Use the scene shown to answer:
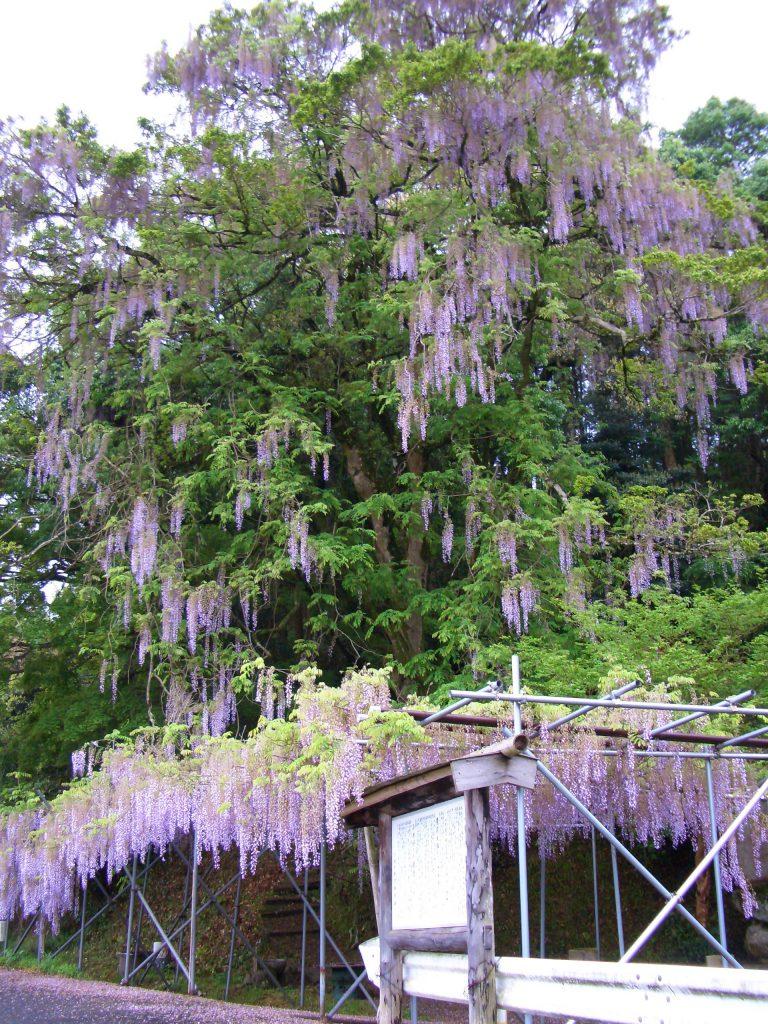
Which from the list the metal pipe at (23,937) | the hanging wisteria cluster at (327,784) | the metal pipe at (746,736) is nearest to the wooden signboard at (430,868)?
the hanging wisteria cluster at (327,784)

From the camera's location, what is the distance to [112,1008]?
23.5ft

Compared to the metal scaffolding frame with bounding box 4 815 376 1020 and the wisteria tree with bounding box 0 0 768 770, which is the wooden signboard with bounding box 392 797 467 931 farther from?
the wisteria tree with bounding box 0 0 768 770

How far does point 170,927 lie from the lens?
12102mm

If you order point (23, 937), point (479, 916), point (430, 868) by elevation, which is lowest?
point (23, 937)

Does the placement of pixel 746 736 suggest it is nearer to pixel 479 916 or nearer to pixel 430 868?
pixel 430 868

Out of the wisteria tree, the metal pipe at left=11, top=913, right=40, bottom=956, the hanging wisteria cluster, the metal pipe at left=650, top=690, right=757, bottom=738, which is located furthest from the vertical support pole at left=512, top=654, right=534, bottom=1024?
the metal pipe at left=11, top=913, right=40, bottom=956

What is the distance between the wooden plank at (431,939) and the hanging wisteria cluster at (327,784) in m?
1.69

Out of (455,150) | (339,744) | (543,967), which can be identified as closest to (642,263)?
(455,150)

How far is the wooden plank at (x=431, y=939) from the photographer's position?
378 centimetres

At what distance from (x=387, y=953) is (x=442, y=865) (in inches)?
21.6

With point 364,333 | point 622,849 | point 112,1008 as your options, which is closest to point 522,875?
point 622,849

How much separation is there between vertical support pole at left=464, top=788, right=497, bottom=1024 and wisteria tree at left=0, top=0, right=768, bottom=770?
5.08 metres

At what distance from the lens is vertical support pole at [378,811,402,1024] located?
408 cm

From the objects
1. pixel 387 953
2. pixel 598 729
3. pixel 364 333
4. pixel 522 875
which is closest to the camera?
pixel 387 953
